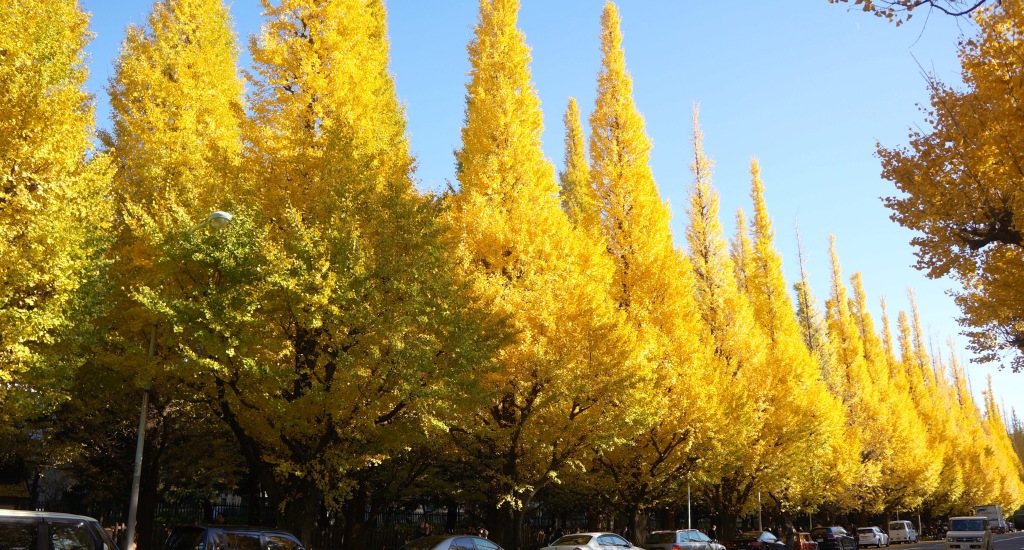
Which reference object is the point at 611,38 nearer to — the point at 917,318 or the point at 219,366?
the point at 219,366

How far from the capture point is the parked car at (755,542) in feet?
86.2

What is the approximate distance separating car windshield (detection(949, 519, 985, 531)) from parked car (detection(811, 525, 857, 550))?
24.6 feet

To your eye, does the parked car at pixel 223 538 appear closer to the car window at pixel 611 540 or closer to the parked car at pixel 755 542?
the car window at pixel 611 540

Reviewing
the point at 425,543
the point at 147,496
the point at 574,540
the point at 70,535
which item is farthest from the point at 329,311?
the point at 574,540

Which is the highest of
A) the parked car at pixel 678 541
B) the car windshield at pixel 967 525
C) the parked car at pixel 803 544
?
the parked car at pixel 678 541

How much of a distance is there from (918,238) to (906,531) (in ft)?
143

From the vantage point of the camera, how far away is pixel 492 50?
21.4 meters

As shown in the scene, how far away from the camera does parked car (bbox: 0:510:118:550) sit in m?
7.85

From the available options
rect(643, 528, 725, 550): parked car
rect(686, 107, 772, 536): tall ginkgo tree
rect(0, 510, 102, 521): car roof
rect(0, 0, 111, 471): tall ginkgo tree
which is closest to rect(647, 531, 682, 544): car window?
rect(643, 528, 725, 550): parked car

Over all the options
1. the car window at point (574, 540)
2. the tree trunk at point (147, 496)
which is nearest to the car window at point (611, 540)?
the car window at point (574, 540)

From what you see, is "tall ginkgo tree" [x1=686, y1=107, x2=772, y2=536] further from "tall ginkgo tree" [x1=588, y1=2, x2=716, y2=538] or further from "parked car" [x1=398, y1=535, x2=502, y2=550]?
"parked car" [x1=398, y1=535, x2=502, y2=550]

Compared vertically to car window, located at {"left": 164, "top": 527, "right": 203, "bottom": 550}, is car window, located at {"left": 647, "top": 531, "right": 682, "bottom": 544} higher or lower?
lower

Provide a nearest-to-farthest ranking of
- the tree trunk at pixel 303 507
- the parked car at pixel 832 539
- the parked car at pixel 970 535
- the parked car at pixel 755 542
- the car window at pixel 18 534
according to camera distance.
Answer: the car window at pixel 18 534
the tree trunk at pixel 303 507
the parked car at pixel 970 535
the parked car at pixel 755 542
the parked car at pixel 832 539

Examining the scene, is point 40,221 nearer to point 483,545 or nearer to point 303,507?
point 303,507
